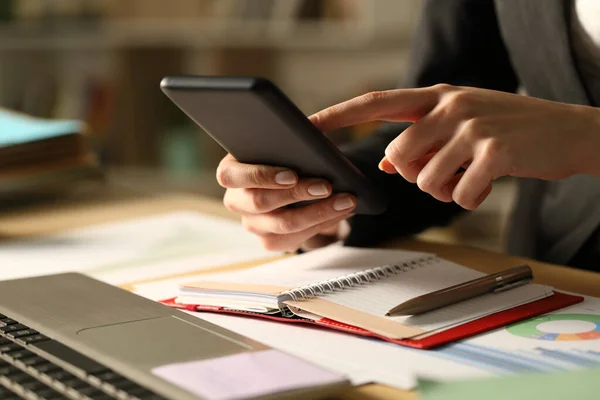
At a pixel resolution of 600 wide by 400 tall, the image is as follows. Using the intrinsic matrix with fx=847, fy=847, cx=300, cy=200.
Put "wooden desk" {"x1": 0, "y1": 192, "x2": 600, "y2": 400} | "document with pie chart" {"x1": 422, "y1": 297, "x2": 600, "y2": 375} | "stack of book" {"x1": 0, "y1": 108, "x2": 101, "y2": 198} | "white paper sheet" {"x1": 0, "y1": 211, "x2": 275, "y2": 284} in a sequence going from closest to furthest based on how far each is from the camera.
A: "document with pie chart" {"x1": 422, "y1": 297, "x2": 600, "y2": 375} → "wooden desk" {"x1": 0, "y1": 192, "x2": 600, "y2": 400} → "white paper sheet" {"x1": 0, "y1": 211, "x2": 275, "y2": 284} → "stack of book" {"x1": 0, "y1": 108, "x2": 101, "y2": 198}

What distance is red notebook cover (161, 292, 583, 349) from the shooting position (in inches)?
23.3

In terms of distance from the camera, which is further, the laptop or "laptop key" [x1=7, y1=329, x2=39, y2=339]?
"laptop key" [x1=7, y1=329, x2=39, y2=339]

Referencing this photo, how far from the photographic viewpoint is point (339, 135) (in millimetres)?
2432

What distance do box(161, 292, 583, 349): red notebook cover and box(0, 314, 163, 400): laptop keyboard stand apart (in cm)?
17

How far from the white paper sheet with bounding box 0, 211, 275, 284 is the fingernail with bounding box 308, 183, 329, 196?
0.65 ft

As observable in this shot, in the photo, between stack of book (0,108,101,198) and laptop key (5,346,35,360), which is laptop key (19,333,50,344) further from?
stack of book (0,108,101,198)

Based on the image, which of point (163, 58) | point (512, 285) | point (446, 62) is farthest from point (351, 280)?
point (163, 58)

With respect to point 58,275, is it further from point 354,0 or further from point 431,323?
point 354,0

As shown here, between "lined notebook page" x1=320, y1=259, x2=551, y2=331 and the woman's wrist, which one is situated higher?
the woman's wrist

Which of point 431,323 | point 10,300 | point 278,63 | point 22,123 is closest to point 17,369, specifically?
point 10,300

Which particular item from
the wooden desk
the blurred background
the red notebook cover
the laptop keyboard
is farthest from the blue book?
the blurred background

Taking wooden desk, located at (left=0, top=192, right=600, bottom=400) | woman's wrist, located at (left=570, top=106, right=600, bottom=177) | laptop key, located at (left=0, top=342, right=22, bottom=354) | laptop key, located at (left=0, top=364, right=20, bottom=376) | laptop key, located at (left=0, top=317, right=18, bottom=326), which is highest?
woman's wrist, located at (left=570, top=106, right=600, bottom=177)

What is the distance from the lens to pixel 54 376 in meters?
0.48

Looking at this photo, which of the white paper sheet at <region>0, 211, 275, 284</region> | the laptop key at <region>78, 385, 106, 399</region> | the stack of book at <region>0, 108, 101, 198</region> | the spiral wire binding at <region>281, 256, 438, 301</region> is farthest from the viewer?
the stack of book at <region>0, 108, 101, 198</region>
